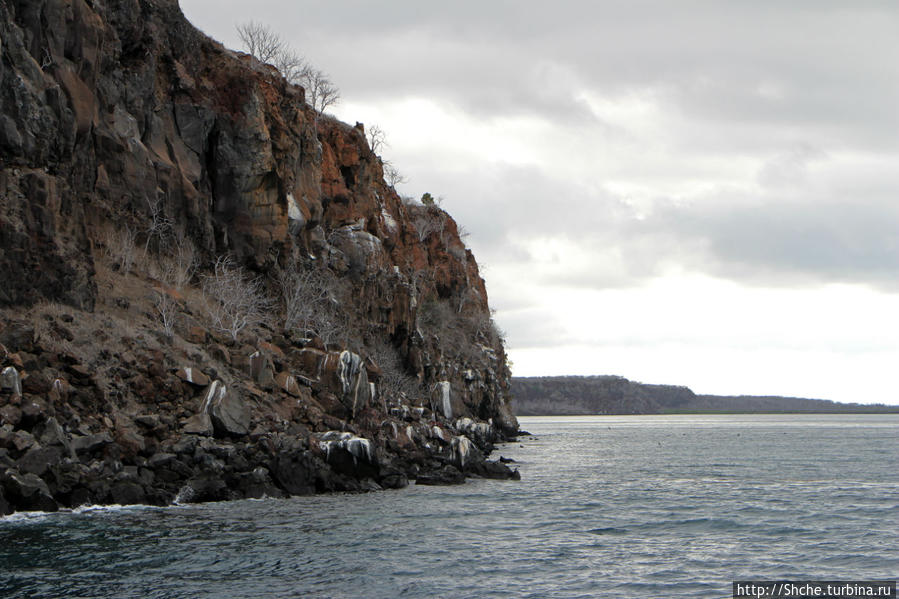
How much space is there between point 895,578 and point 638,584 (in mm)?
7016

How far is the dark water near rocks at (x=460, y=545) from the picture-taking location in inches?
822

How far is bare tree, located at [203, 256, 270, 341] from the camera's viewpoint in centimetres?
4706

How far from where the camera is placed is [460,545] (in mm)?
26812

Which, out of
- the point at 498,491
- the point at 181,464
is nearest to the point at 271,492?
the point at 181,464

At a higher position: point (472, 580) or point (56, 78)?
point (56, 78)

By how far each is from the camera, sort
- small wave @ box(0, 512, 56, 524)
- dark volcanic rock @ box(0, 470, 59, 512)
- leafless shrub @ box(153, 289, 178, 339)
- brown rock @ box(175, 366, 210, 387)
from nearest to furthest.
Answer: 1. small wave @ box(0, 512, 56, 524)
2. dark volcanic rock @ box(0, 470, 59, 512)
3. brown rock @ box(175, 366, 210, 387)
4. leafless shrub @ box(153, 289, 178, 339)

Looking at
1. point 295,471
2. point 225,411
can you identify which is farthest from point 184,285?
point 295,471

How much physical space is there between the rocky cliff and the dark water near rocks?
300 centimetres

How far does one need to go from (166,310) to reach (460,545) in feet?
77.5

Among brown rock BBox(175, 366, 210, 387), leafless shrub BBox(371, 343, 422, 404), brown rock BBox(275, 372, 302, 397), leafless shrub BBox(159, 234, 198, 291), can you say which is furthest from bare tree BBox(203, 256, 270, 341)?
leafless shrub BBox(371, 343, 422, 404)

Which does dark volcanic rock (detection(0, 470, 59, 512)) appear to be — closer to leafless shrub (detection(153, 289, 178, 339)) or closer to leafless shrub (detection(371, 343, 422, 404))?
leafless shrub (detection(153, 289, 178, 339))

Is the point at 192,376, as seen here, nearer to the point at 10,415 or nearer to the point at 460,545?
the point at 10,415

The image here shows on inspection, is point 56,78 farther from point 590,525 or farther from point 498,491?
point 590,525

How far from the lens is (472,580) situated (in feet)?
72.6
